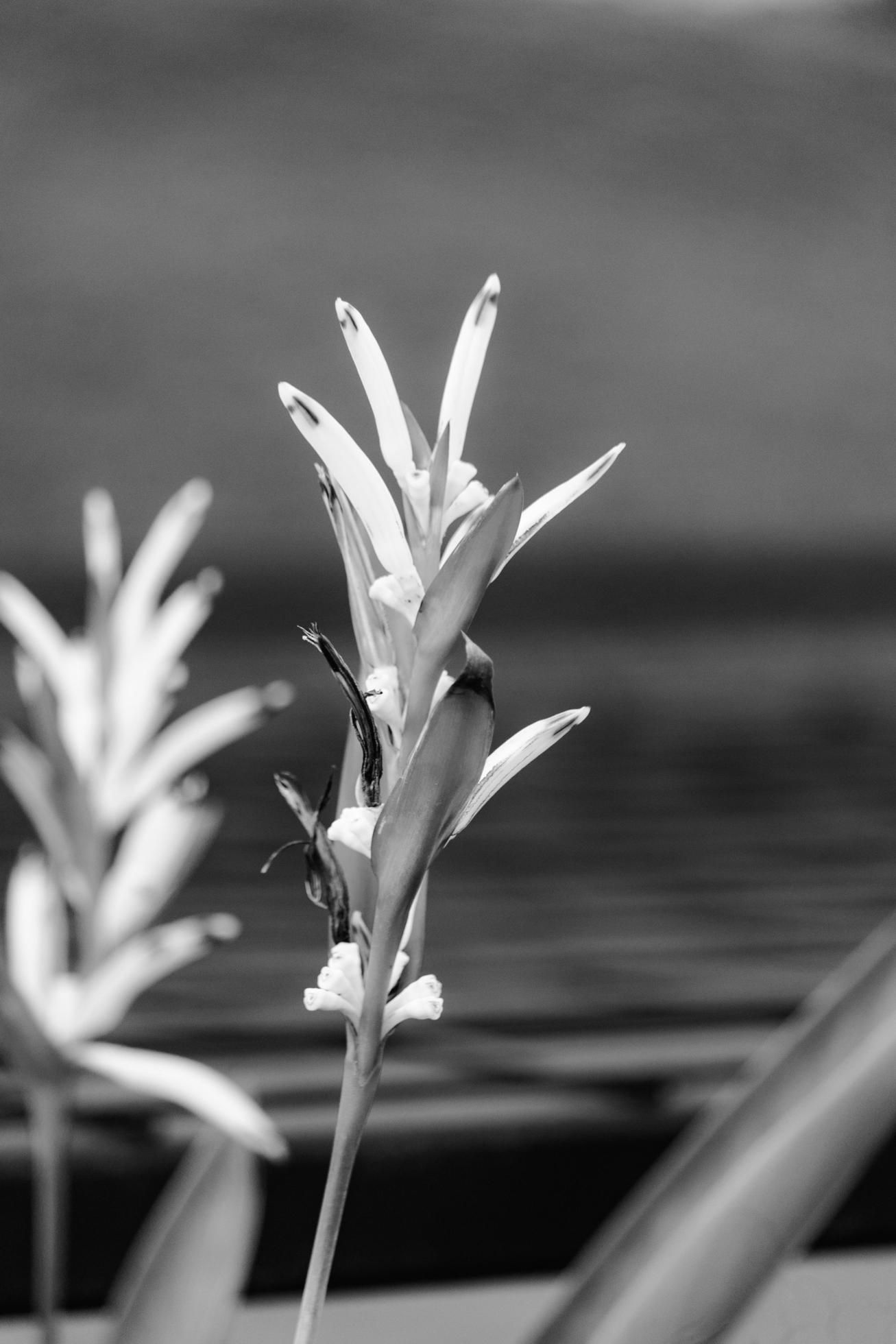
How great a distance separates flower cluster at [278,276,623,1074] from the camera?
149mm

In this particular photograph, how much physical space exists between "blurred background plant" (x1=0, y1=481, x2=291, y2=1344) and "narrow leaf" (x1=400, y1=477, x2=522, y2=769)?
22 centimetres

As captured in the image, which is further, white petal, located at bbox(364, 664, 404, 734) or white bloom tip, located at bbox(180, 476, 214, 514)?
white bloom tip, located at bbox(180, 476, 214, 514)

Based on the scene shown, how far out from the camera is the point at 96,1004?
36 cm

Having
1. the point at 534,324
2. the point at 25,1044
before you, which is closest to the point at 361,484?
the point at 25,1044

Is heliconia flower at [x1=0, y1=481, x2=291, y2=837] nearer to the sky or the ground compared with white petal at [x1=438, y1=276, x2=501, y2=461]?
nearer to the sky

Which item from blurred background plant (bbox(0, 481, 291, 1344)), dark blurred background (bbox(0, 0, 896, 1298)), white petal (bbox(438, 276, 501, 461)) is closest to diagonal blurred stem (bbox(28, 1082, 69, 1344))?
blurred background plant (bbox(0, 481, 291, 1344))

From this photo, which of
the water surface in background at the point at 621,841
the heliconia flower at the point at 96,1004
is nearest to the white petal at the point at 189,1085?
the heliconia flower at the point at 96,1004

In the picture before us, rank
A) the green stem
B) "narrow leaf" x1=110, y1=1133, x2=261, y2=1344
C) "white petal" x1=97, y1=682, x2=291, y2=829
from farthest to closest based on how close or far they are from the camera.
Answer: "white petal" x1=97, y1=682, x2=291, y2=829, "narrow leaf" x1=110, y1=1133, x2=261, y2=1344, the green stem

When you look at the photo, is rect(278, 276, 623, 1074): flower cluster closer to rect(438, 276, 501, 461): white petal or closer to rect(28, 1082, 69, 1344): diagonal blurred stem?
rect(438, 276, 501, 461): white petal

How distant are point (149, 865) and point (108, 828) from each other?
0.06 ft

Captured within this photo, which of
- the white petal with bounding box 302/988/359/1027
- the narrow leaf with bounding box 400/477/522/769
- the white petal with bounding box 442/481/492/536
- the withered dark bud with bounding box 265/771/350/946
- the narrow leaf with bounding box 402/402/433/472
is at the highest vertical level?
the narrow leaf with bounding box 402/402/433/472

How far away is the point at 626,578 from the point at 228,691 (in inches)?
23.4

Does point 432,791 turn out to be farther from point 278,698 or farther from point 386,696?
point 278,698

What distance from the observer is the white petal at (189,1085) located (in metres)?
0.36
